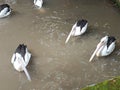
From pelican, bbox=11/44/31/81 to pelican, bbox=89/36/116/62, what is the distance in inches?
60.7

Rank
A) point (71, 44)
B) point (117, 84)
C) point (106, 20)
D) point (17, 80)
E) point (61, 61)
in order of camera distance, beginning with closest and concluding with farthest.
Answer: point (117, 84), point (17, 80), point (61, 61), point (71, 44), point (106, 20)

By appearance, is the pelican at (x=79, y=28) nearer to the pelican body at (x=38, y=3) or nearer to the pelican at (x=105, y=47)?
the pelican at (x=105, y=47)

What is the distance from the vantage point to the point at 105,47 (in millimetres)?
9438

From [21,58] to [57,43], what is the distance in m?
1.27

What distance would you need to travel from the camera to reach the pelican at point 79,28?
10.1 metres

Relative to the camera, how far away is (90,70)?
9008mm

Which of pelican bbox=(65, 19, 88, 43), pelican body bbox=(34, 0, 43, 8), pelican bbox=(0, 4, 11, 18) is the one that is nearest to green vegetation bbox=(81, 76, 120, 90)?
pelican bbox=(65, 19, 88, 43)

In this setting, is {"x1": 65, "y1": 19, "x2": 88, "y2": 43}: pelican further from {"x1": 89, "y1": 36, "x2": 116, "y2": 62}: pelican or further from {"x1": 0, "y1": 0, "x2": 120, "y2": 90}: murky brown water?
{"x1": 89, "y1": 36, "x2": 116, "y2": 62}: pelican

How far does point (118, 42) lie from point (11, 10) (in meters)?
3.28

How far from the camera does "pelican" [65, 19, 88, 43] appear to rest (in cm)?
1006

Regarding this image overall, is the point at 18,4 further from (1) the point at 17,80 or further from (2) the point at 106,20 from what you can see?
(1) the point at 17,80

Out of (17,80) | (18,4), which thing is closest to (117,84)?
(17,80)

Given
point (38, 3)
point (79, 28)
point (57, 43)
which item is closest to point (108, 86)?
point (57, 43)

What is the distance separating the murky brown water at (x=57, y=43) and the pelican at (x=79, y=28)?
140 mm
